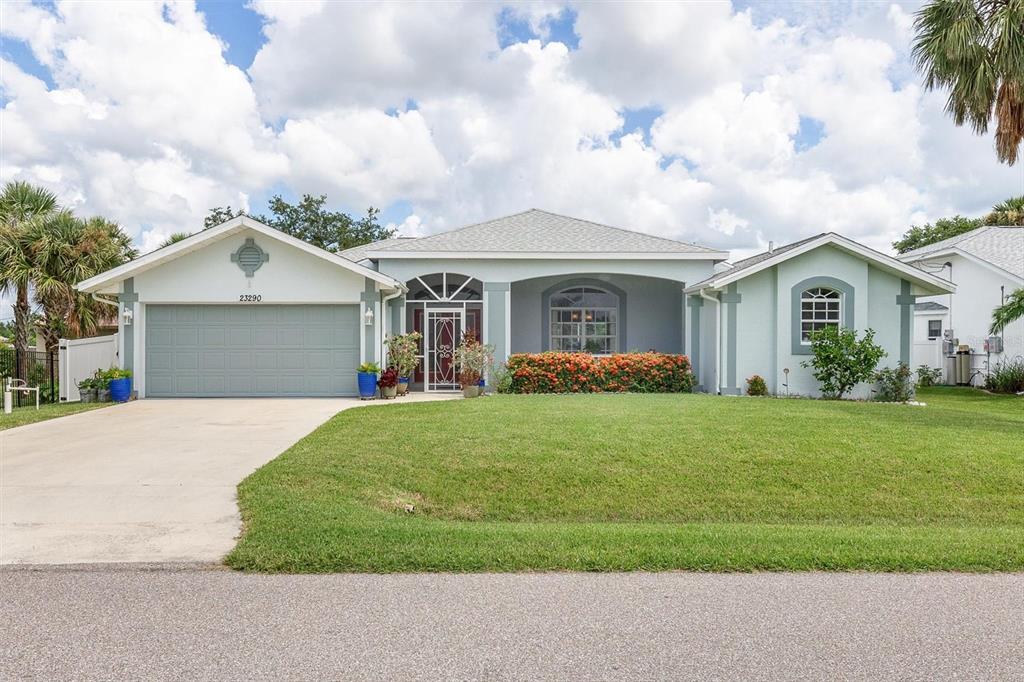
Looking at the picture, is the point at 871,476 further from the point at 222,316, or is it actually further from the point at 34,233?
the point at 34,233

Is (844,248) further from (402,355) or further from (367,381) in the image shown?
(367,381)

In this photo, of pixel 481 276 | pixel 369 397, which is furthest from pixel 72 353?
pixel 481 276

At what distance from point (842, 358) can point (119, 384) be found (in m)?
15.9

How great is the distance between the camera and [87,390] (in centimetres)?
1555

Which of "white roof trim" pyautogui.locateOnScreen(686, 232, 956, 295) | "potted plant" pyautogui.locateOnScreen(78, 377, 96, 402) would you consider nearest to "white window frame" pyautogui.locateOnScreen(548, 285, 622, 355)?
Answer: "white roof trim" pyautogui.locateOnScreen(686, 232, 956, 295)

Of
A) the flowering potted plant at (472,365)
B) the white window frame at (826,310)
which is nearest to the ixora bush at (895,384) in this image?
the white window frame at (826,310)

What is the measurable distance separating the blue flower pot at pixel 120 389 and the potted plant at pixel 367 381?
5150 mm

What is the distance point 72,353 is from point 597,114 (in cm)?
1455

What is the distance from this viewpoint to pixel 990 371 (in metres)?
21.2

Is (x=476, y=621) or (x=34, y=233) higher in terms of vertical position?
(x=34, y=233)

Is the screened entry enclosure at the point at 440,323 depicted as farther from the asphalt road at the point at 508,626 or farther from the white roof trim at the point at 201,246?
the asphalt road at the point at 508,626

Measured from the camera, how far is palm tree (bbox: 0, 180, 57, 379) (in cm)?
1622

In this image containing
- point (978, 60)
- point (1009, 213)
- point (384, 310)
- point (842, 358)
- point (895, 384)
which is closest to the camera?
point (978, 60)

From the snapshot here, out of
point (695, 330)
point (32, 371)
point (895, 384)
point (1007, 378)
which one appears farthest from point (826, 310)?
point (32, 371)
